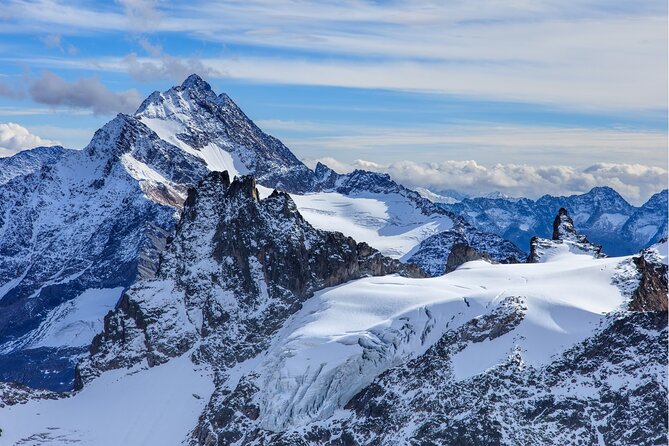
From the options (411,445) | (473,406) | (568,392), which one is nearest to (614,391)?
(568,392)

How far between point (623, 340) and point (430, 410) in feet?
135

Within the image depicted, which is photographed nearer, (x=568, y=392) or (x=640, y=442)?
(x=640, y=442)

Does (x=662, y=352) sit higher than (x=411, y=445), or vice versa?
(x=662, y=352)

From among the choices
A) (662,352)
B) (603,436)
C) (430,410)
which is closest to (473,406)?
(430,410)

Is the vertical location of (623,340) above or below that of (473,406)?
above

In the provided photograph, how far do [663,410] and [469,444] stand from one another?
36441 millimetres

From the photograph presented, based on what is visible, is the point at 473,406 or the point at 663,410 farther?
the point at 473,406

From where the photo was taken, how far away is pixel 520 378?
198 metres

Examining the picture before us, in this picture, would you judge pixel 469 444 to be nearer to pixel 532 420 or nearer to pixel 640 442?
pixel 532 420

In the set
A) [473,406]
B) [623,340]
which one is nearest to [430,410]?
[473,406]

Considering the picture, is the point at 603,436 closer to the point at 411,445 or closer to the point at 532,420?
the point at 532,420

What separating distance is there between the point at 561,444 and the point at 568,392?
39.8 feet

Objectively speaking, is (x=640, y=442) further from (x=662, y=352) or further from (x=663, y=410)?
(x=662, y=352)

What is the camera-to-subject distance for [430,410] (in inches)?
7844
